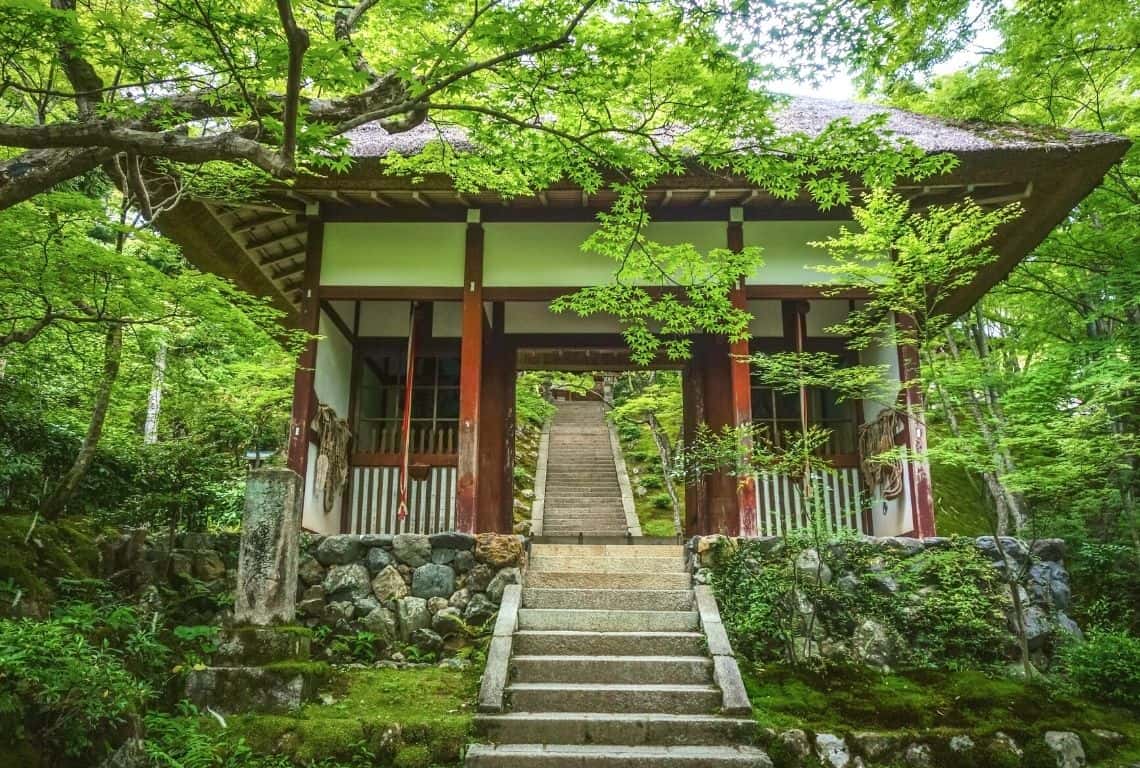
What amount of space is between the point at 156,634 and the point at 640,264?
5018mm

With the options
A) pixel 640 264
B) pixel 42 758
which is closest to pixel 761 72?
pixel 640 264

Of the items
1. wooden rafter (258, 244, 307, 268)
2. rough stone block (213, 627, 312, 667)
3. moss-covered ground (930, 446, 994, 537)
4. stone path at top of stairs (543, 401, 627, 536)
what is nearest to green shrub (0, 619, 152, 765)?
rough stone block (213, 627, 312, 667)

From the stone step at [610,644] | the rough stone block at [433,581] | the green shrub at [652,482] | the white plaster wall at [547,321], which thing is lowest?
the stone step at [610,644]

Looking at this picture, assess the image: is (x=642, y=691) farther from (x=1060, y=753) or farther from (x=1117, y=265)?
(x=1117, y=265)

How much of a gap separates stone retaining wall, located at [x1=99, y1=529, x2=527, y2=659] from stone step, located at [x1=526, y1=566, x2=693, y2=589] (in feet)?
0.87

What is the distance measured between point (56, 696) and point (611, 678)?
357cm

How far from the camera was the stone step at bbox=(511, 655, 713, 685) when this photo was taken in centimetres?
568

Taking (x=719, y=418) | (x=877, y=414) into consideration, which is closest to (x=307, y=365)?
(x=719, y=418)

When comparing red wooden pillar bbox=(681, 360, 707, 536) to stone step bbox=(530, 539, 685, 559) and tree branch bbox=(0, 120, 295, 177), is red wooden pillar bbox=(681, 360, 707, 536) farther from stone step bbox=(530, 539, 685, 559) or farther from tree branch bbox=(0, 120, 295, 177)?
tree branch bbox=(0, 120, 295, 177)

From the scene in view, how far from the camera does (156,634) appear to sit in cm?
588

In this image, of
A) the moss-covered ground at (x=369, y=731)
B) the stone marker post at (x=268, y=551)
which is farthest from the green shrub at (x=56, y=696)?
the stone marker post at (x=268, y=551)

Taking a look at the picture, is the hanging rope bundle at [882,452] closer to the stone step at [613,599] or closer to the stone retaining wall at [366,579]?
the stone step at [613,599]

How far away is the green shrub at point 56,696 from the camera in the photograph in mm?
3801

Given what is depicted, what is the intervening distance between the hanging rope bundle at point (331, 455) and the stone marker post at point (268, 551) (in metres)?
2.84
